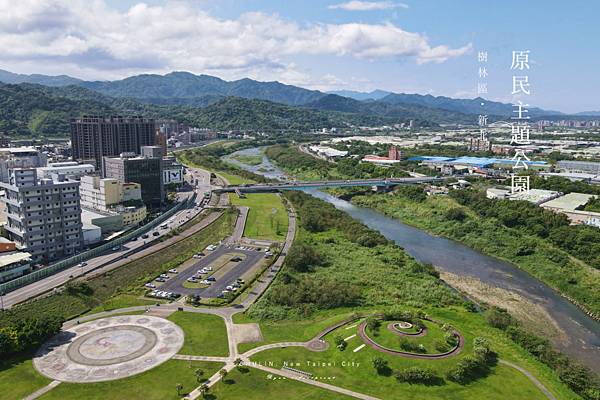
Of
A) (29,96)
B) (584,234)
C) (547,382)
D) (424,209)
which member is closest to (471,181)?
(424,209)

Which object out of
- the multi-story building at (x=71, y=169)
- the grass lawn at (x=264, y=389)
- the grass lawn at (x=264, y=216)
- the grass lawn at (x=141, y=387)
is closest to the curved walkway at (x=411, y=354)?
the grass lawn at (x=264, y=389)

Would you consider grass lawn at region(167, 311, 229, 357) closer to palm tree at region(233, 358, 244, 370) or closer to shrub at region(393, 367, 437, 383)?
palm tree at region(233, 358, 244, 370)

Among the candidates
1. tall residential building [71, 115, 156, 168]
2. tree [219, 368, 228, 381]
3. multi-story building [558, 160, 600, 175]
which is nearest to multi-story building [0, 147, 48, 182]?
tall residential building [71, 115, 156, 168]

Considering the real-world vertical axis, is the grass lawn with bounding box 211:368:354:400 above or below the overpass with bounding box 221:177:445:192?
below

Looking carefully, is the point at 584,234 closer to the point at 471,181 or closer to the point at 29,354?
the point at 471,181

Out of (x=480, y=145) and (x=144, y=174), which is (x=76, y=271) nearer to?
(x=144, y=174)
